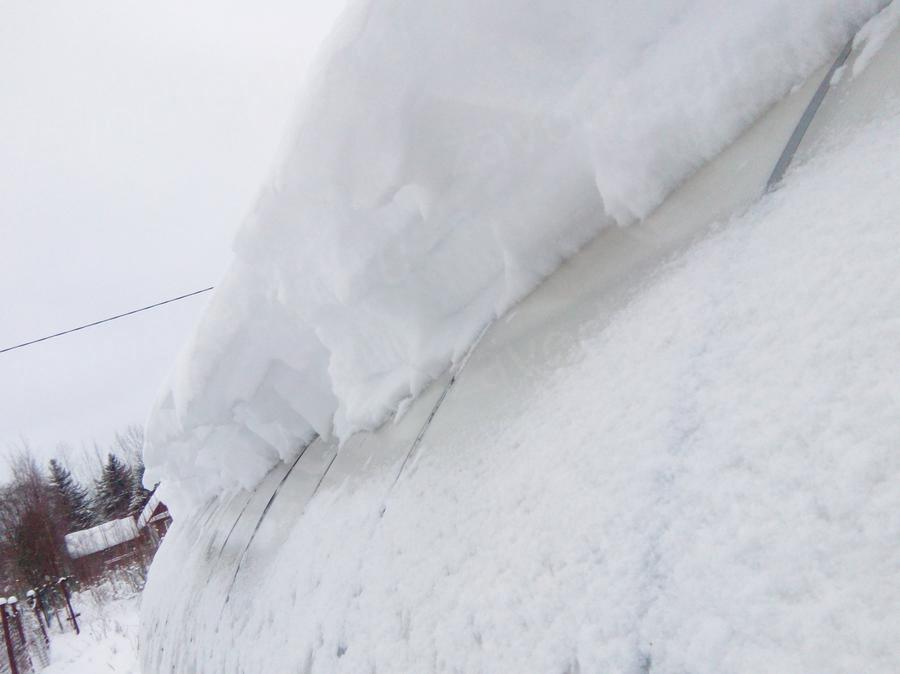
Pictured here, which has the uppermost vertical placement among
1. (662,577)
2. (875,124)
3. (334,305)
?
(334,305)

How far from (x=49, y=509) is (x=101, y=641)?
13.7m

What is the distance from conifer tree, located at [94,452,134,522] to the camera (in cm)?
3562

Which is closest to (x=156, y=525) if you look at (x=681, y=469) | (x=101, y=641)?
(x=101, y=641)

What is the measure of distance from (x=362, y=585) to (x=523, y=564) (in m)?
0.43

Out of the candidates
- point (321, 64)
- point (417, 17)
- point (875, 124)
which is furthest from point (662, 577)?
point (321, 64)

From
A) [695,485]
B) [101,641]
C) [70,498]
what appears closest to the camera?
[695,485]

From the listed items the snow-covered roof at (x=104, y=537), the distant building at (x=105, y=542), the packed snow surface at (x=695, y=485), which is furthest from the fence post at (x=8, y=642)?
the snow-covered roof at (x=104, y=537)

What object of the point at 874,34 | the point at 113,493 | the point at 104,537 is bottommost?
the point at 874,34

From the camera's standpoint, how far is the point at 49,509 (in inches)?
941

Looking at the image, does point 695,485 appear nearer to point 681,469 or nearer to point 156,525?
point 681,469

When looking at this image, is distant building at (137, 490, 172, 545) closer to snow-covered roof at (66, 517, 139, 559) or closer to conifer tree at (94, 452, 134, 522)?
snow-covered roof at (66, 517, 139, 559)

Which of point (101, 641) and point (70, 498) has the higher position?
point (70, 498)

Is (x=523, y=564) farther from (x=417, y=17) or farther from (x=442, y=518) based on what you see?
(x=417, y=17)

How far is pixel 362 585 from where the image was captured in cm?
105
